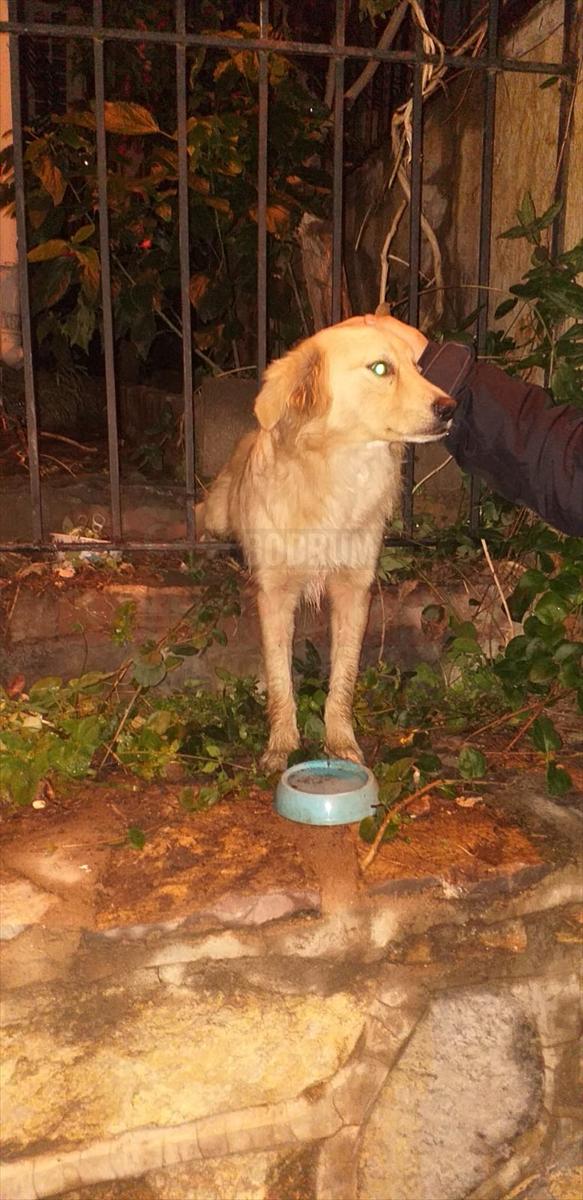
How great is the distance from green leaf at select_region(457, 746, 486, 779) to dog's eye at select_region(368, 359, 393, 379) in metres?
1.02

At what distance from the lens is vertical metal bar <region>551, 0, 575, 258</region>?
2.91m

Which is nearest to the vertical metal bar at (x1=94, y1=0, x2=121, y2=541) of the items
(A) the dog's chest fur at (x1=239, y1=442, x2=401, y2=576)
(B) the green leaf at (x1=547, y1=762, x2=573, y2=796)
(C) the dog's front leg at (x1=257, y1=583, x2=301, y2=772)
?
(A) the dog's chest fur at (x1=239, y1=442, x2=401, y2=576)

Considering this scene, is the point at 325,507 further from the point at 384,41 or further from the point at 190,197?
the point at 190,197

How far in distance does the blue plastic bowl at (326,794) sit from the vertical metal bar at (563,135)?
1.79 meters

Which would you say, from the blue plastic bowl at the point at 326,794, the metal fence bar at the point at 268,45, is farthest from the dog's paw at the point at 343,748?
the metal fence bar at the point at 268,45

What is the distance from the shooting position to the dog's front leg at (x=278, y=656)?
2840 millimetres

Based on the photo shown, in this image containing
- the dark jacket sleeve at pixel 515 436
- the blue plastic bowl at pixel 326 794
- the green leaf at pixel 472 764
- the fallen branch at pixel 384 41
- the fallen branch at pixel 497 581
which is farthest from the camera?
the fallen branch at pixel 384 41

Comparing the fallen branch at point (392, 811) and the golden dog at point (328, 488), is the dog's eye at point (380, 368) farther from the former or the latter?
the fallen branch at point (392, 811)

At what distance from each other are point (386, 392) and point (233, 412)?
7.46 ft

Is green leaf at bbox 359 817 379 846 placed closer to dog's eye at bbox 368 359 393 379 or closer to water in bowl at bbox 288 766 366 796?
water in bowl at bbox 288 766 366 796

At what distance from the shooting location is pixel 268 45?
8.98 ft

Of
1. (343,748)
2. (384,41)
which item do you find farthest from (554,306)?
(384,41)

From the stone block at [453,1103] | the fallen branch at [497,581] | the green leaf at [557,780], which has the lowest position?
the stone block at [453,1103]

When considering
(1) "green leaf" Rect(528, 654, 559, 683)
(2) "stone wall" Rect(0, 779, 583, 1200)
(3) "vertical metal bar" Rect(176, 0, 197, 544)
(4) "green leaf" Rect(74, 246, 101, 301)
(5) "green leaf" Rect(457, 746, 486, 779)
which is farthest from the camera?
(4) "green leaf" Rect(74, 246, 101, 301)
